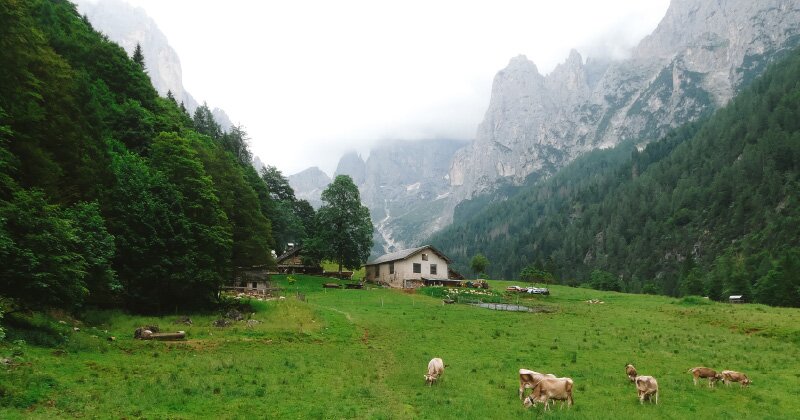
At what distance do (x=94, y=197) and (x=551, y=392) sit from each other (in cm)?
3168

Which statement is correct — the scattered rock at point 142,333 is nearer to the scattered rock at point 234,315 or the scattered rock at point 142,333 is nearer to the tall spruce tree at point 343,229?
the scattered rock at point 234,315

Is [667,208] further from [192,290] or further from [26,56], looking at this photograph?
[26,56]

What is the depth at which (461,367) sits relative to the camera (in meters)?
24.2

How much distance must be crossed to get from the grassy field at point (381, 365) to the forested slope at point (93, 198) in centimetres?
297

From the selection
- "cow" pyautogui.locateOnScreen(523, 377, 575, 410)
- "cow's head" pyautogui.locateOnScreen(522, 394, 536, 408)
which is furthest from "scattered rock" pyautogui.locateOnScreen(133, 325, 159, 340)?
"cow" pyautogui.locateOnScreen(523, 377, 575, 410)

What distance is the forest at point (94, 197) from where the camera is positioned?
20.3m

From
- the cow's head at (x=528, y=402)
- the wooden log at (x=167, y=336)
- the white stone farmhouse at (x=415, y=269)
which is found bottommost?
the cow's head at (x=528, y=402)

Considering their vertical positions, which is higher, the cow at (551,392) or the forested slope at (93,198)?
the forested slope at (93,198)

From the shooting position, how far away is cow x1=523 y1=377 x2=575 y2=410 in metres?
17.0

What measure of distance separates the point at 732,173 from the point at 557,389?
17296 centimetres

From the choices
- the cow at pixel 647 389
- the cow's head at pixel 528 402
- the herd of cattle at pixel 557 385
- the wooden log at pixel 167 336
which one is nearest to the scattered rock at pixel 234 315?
the wooden log at pixel 167 336

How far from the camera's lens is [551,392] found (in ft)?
56.0

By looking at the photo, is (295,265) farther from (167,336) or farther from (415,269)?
(167,336)

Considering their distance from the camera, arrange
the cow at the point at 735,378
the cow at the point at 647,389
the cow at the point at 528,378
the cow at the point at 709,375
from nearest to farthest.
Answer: the cow at the point at 528,378
the cow at the point at 647,389
the cow at the point at 735,378
the cow at the point at 709,375
